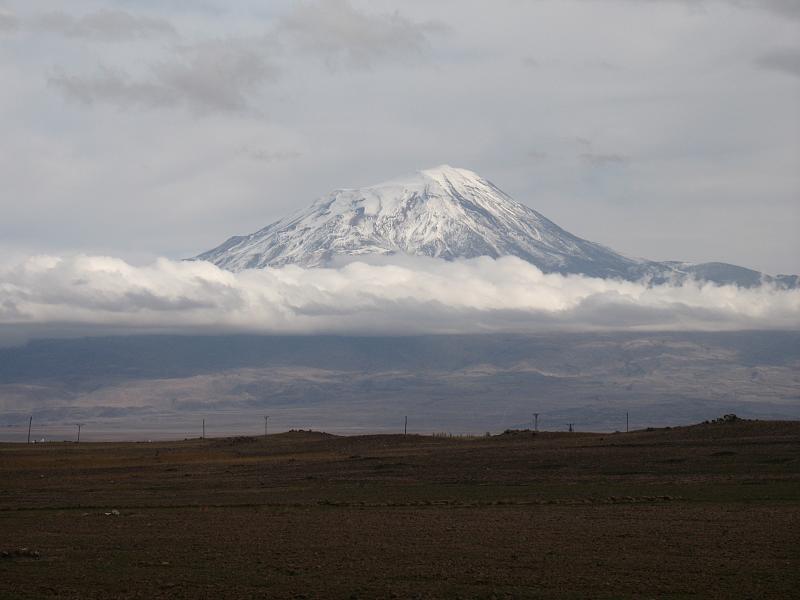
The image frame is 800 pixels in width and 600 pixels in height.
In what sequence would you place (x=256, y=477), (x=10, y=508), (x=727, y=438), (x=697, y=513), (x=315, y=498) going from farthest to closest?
(x=727, y=438) → (x=256, y=477) → (x=315, y=498) → (x=10, y=508) → (x=697, y=513)

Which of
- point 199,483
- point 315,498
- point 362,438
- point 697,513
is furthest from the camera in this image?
point 362,438

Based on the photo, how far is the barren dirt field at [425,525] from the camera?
2469cm

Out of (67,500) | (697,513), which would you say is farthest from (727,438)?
(67,500)

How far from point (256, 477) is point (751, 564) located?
3386 centimetres

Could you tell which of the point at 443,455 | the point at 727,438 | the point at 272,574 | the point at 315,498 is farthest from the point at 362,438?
the point at 272,574

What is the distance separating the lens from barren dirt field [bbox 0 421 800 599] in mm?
24688

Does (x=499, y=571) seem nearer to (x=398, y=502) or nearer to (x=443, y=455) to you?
(x=398, y=502)

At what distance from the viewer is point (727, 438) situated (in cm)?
6681

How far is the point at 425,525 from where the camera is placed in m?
34.5

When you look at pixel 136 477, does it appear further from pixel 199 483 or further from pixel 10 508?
pixel 10 508

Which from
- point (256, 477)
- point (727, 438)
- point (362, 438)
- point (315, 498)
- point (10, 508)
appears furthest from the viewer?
point (362, 438)

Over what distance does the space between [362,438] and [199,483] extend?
Answer: 3515 cm

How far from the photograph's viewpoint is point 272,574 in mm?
25969

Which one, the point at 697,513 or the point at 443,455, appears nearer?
the point at 697,513
